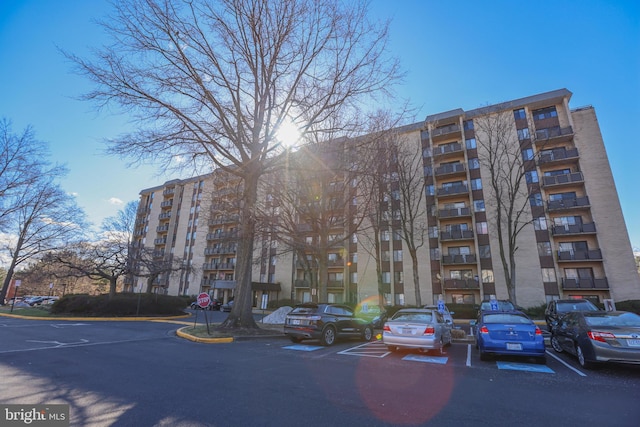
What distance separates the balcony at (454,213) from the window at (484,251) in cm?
376

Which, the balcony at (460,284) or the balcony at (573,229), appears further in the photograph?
the balcony at (460,284)

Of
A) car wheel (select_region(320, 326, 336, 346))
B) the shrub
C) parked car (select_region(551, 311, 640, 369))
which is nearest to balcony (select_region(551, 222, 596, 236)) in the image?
parked car (select_region(551, 311, 640, 369))

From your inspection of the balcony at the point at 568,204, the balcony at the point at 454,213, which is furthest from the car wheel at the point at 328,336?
the balcony at the point at 568,204

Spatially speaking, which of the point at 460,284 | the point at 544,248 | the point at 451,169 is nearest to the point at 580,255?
the point at 544,248

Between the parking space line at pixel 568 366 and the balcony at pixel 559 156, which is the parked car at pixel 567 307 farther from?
the balcony at pixel 559 156

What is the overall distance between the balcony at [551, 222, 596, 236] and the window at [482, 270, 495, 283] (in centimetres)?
705

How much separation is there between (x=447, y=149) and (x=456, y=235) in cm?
1049

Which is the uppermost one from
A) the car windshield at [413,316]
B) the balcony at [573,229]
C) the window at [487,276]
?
the balcony at [573,229]

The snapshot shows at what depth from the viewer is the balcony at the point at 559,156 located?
2991 cm

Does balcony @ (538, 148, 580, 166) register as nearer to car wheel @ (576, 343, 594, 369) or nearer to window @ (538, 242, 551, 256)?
window @ (538, 242, 551, 256)

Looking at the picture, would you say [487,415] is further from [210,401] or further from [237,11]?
[237,11]

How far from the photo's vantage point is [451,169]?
3456 cm

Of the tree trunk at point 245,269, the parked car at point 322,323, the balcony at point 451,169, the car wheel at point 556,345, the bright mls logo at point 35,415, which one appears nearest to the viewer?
the bright mls logo at point 35,415

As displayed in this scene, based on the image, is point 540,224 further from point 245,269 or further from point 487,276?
point 245,269
